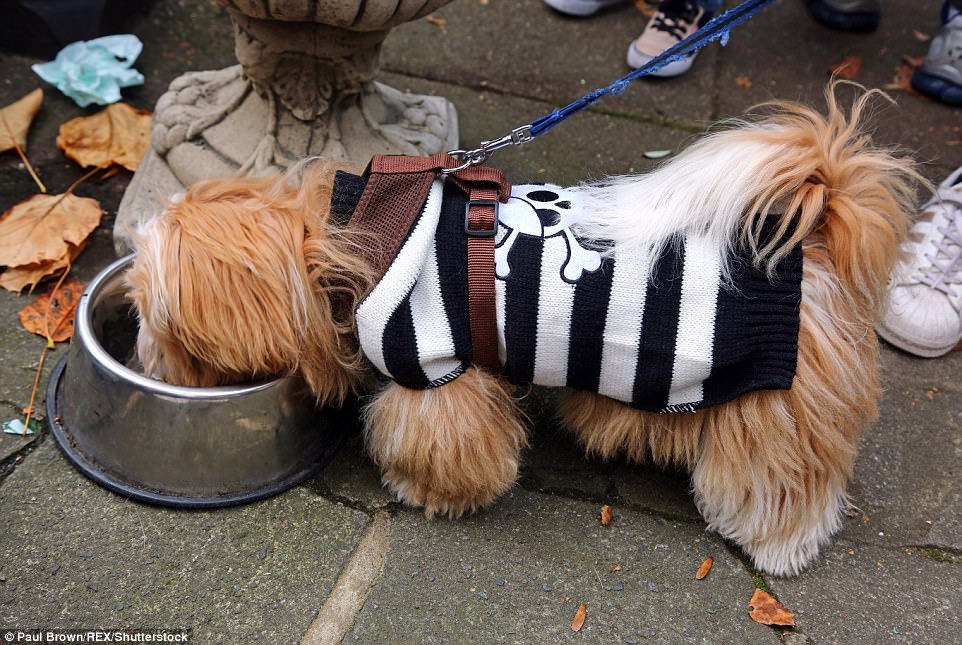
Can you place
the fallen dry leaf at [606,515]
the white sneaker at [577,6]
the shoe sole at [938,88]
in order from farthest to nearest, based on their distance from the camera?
1. the white sneaker at [577,6]
2. the shoe sole at [938,88]
3. the fallen dry leaf at [606,515]

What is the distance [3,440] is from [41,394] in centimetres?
15

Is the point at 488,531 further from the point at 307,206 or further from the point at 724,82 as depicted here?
the point at 724,82

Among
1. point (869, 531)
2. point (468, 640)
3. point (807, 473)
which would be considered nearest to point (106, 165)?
point (468, 640)

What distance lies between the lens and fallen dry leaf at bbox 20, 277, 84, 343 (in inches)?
87.7

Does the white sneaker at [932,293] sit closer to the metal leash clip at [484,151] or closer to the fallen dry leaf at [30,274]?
the metal leash clip at [484,151]

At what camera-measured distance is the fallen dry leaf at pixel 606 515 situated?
1.95m

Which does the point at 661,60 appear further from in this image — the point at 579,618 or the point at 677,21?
the point at 677,21

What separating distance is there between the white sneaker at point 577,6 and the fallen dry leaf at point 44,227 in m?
2.01

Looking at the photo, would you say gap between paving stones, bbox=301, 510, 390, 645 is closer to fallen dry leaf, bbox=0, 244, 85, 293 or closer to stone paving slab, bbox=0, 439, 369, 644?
stone paving slab, bbox=0, 439, 369, 644

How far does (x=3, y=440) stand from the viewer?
77.0 inches

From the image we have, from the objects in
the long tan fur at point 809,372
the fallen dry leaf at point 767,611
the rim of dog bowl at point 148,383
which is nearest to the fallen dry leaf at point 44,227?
the rim of dog bowl at point 148,383

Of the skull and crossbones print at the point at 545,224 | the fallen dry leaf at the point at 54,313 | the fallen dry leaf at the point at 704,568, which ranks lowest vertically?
the fallen dry leaf at the point at 704,568

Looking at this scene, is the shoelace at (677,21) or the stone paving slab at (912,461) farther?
the shoelace at (677,21)

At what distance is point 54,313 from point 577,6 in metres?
2.35
